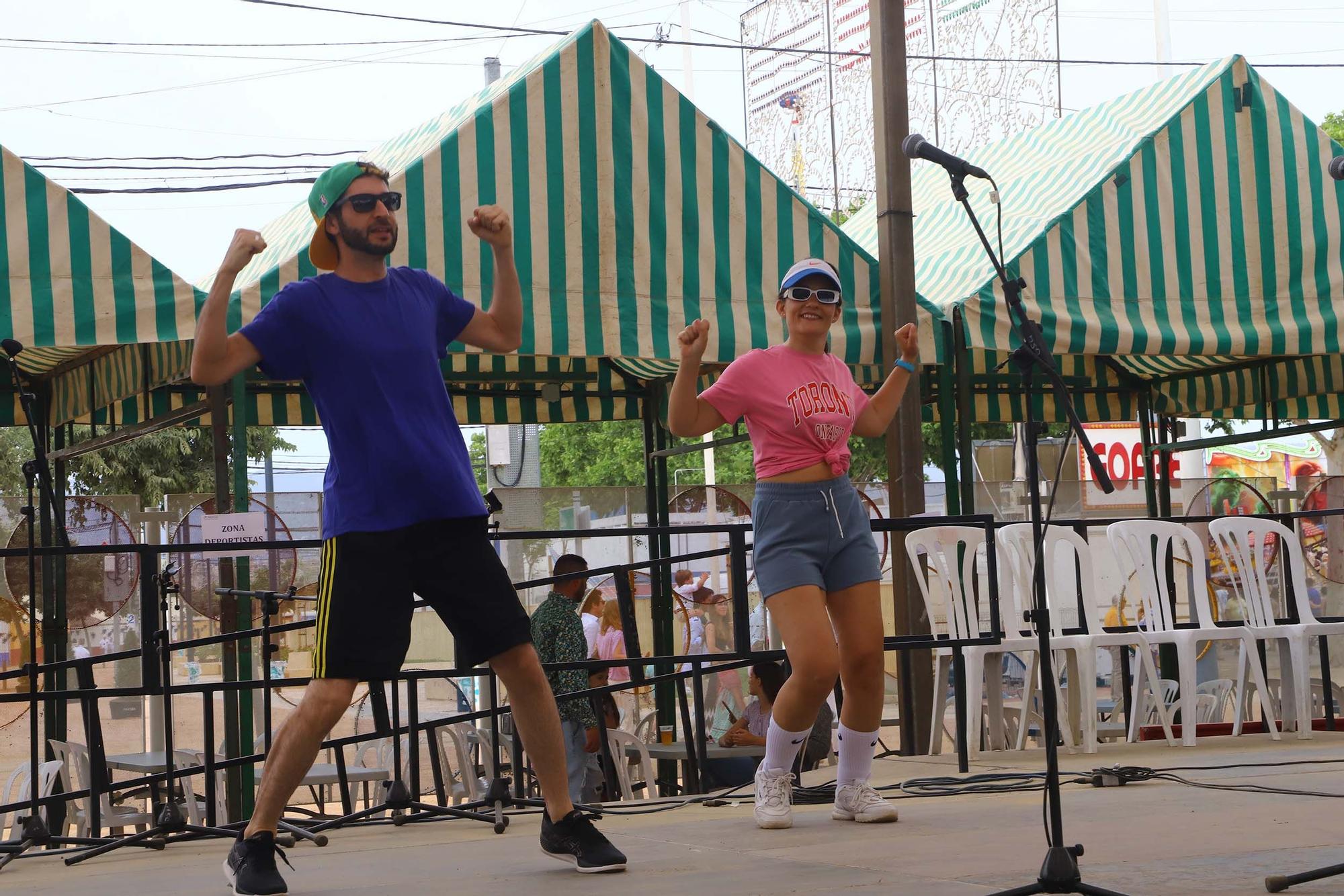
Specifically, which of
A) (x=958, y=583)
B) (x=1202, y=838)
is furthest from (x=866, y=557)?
(x=958, y=583)

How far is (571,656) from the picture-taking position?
7.97 metres

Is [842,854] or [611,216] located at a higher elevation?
[611,216]

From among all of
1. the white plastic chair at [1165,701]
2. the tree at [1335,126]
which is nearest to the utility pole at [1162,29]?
the tree at [1335,126]

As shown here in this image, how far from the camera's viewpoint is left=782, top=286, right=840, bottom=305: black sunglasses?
4.72m

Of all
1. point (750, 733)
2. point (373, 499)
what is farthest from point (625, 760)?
point (373, 499)

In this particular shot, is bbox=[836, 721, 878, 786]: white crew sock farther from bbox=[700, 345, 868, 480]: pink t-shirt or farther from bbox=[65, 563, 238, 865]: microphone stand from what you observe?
bbox=[65, 563, 238, 865]: microphone stand

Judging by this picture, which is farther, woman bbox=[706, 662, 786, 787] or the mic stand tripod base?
woman bbox=[706, 662, 786, 787]

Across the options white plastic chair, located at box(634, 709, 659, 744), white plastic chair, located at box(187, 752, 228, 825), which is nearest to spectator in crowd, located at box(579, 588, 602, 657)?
white plastic chair, located at box(634, 709, 659, 744)

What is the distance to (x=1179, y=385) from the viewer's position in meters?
12.3

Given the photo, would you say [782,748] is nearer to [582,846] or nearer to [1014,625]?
[582,846]

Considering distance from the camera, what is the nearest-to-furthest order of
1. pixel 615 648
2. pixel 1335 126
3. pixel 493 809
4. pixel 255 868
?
pixel 255 868 → pixel 493 809 → pixel 615 648 → pixel 1335 126

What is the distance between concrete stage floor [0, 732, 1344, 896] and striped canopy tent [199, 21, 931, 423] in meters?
2.98

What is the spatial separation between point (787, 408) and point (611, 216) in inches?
131

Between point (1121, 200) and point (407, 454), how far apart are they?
20.5 feet
